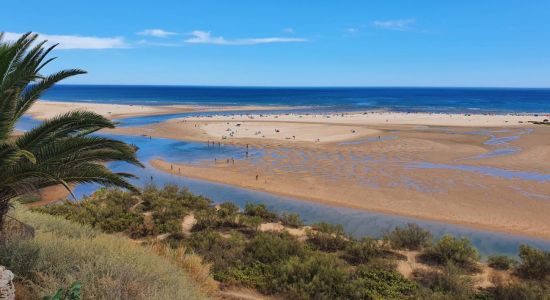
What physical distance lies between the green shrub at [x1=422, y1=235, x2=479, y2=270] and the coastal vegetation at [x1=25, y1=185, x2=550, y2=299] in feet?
0.09

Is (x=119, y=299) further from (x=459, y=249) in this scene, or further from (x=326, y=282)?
(x=459, y=249)

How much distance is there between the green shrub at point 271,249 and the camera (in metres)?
10.4

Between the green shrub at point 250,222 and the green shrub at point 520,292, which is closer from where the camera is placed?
the green shrub at point 520,292

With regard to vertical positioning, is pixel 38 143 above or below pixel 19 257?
above

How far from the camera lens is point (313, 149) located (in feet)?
105

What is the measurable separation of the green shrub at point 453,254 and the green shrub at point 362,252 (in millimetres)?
1372

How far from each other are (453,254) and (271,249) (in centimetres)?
502

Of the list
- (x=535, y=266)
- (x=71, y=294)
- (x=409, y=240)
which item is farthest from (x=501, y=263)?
(x=71, y=294)

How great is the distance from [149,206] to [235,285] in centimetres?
755

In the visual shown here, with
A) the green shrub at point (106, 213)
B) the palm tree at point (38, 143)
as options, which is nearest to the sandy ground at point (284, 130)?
the green shrub at point (106, 213)

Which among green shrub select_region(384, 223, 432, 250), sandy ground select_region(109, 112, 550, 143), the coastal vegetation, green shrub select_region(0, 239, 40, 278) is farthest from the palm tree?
sandy ground select_region(109, 112, 550, 143)

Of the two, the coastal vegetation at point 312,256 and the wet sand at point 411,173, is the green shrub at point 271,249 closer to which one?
the coastal vegetation at point 312,256

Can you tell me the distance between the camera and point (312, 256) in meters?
10.0

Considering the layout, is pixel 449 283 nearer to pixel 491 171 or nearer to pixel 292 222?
pixel 292 222
